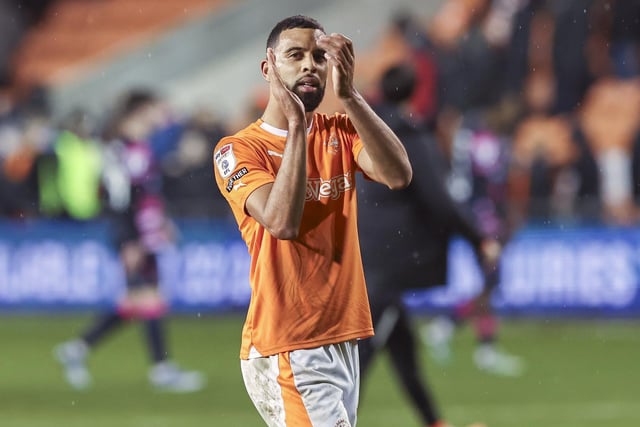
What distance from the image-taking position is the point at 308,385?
4938mm

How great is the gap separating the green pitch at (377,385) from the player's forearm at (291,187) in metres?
5.02

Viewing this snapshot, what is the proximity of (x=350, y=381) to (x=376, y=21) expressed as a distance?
18.2m

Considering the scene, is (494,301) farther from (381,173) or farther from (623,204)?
(381,173)

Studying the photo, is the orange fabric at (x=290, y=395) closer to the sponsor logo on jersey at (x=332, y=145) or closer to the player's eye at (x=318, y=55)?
the sponsor logo on jersey at (x=332, y=145)

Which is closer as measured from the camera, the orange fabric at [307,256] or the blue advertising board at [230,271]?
the orange fabric at [307,256]

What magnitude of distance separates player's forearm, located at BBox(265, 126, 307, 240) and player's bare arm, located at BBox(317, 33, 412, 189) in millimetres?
193

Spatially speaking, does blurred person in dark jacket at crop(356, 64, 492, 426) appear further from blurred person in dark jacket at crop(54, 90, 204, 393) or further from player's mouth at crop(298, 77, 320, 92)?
blurred person in dark jacket at crop(54, 90, 204, 393)

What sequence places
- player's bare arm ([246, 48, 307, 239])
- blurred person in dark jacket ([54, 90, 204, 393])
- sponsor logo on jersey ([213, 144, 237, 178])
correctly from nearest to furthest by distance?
player's bare arm ([246, 48, 307, 239]), sponsor logo on jersey ([213, 144, 237, 178]), blurred person in dark jacket ([54, 90, 204, 393])

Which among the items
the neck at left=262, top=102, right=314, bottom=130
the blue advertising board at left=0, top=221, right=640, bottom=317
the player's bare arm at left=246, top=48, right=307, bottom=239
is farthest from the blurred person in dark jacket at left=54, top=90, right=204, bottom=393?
the player's bare arm at left=246, top=48, right=307, bottom=239

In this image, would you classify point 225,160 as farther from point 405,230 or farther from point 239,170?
point 405,230

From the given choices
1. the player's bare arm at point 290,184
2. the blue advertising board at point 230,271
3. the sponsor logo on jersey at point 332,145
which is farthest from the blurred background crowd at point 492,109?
the player's bare arm at point 290,184

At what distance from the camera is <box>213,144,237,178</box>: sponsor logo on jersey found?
488 centimetres

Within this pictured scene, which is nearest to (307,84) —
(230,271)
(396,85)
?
(396,85)

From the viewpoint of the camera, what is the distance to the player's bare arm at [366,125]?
4594mm
